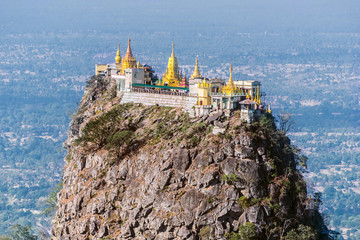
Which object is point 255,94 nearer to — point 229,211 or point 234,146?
point 234,146

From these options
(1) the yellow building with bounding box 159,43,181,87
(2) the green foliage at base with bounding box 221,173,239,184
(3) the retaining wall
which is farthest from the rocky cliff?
(1) the yellow building with bounding box 159,43,181,87

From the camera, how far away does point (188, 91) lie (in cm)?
10319

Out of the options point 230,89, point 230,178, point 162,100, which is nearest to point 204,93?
point 230,89

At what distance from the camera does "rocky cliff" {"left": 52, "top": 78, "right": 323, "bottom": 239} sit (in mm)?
85500

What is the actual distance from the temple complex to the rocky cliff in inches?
53.1

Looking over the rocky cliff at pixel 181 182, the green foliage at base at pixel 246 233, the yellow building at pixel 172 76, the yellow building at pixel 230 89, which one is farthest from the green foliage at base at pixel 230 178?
the yellow building at pixel 172 76

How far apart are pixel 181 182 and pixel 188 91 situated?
1755cm

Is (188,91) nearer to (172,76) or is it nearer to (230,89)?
(230,89)

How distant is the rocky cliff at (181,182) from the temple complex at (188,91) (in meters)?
1.35

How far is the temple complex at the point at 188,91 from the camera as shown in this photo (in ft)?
307

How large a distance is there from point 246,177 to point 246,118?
8123mm

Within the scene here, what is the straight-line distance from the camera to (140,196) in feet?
302

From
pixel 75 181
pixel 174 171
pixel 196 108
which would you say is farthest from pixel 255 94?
pixel 75 181

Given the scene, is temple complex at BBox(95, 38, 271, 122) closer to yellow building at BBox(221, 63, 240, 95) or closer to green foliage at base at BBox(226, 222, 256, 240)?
yellow building at BBox(221, 63, 240, 95)
